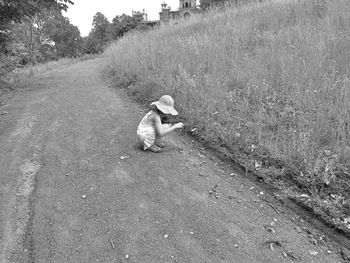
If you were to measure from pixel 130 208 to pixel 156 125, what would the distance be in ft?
4.68

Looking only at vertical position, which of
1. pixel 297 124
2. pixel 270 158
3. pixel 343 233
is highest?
pixel 297 124

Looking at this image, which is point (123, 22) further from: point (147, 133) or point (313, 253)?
point (313, 253)

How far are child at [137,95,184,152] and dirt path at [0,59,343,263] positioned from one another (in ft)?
0.64

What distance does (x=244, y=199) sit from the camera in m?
3.00

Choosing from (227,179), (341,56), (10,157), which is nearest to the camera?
(227,179)

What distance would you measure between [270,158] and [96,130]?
3071 mm

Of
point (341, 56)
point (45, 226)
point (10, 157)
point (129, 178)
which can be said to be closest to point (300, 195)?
point (129, 178)

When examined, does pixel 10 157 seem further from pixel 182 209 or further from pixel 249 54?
pixel 249 54

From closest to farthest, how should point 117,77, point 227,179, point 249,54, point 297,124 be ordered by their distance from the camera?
point 227,179 → point 297,124 → point 249,54 → point 117,77

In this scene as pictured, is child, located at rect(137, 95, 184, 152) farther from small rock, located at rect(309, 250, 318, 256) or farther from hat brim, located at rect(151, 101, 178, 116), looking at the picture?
small rock, located at rect(309, 250, 318, 256)

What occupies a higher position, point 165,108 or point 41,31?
point 41,31

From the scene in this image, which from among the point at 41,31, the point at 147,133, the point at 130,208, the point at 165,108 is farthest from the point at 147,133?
the point at 41,31

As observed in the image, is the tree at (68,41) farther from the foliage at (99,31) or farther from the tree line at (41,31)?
the foliage at (99,31)

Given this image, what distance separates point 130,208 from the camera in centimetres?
286
